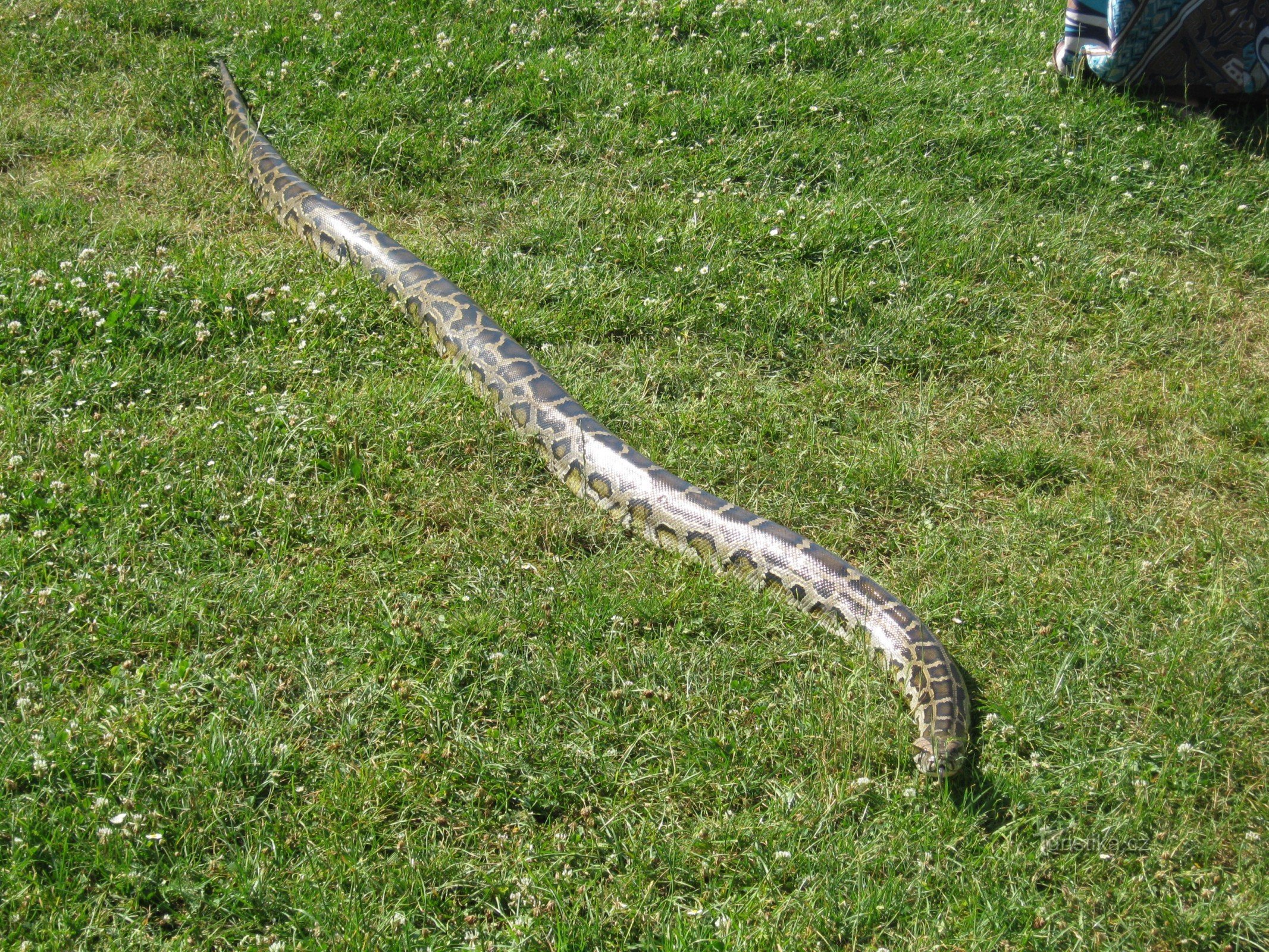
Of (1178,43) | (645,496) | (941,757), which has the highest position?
(1178,43)

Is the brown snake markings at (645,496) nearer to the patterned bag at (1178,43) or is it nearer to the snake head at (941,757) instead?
the snake head at (941,757)

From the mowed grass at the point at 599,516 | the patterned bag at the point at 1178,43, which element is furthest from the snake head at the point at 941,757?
the patterned bag at the point at 1178,43

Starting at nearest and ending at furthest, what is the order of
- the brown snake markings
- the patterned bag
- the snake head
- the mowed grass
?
the mowed grass, the snake head, the brown snake markings, the patterned bag

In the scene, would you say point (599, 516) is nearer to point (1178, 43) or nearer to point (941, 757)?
point (941, 757)

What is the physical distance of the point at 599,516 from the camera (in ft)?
19.1

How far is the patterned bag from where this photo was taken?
348 inches

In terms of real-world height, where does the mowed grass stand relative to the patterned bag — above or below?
below

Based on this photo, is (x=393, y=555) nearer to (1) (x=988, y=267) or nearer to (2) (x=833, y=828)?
(2) (x=833, y=828)

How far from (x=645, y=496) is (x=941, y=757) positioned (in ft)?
7.09

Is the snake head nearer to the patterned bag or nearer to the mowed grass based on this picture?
the mowed grass

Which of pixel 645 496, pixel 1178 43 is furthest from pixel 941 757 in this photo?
pixel 1178 43

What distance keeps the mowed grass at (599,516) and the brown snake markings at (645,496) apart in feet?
0.61

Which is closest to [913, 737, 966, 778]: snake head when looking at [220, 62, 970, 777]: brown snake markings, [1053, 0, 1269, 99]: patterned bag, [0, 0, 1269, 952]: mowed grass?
[220, 62, 970, 777]: brown snake markings

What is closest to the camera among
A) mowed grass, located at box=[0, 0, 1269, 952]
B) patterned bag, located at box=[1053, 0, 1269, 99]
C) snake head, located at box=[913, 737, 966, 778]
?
mowed grass, located at box=[0, 0, 1269, 952]
